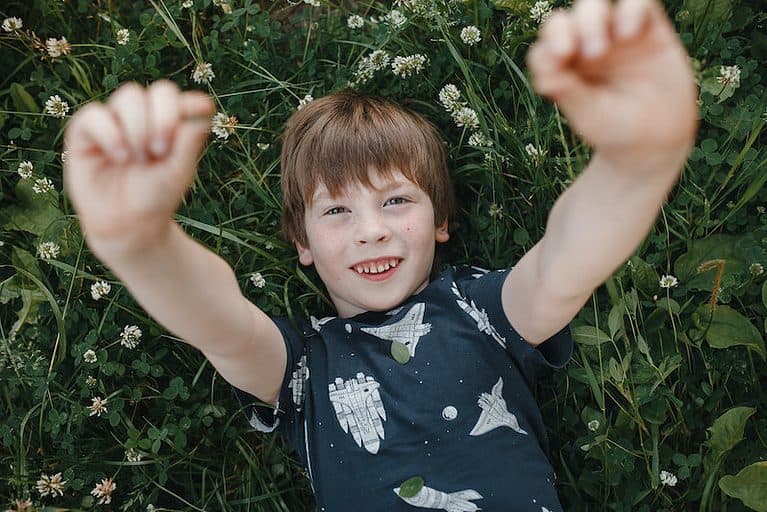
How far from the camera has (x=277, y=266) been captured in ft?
8.91

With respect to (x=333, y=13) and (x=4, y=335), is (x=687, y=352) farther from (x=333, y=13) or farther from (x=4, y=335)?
(x=4, y=335)

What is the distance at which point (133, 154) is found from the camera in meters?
1.29

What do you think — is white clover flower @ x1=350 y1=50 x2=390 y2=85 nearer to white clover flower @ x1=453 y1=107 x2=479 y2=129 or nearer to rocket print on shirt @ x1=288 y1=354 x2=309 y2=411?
white clover flower @ x1=453 y1=107 x2=479 y2=129

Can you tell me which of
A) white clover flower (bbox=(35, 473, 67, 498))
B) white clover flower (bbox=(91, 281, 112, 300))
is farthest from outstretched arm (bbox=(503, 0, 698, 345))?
white clover flower (bbox=(35, 473, 67, 498))

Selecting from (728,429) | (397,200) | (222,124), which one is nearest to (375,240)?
(397,200)

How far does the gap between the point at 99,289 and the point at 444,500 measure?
1.16 m

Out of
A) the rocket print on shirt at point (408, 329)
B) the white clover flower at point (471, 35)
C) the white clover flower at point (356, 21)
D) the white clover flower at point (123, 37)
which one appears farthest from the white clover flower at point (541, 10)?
the white clover flower at point (123, 37)

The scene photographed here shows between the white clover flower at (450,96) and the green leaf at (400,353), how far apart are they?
790 mm

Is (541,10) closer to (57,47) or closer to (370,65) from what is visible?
(370,65)

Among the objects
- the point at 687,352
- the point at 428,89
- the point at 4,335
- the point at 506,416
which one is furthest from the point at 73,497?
the point at 687,352

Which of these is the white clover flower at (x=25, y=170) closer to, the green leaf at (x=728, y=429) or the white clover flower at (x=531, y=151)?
the white clover flower at (x=531, y=151)

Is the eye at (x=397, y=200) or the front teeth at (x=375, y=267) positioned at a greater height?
the eye at (x=397, y=200)

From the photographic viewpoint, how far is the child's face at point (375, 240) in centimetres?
236

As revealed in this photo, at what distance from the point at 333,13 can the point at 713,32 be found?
1.23 meters
